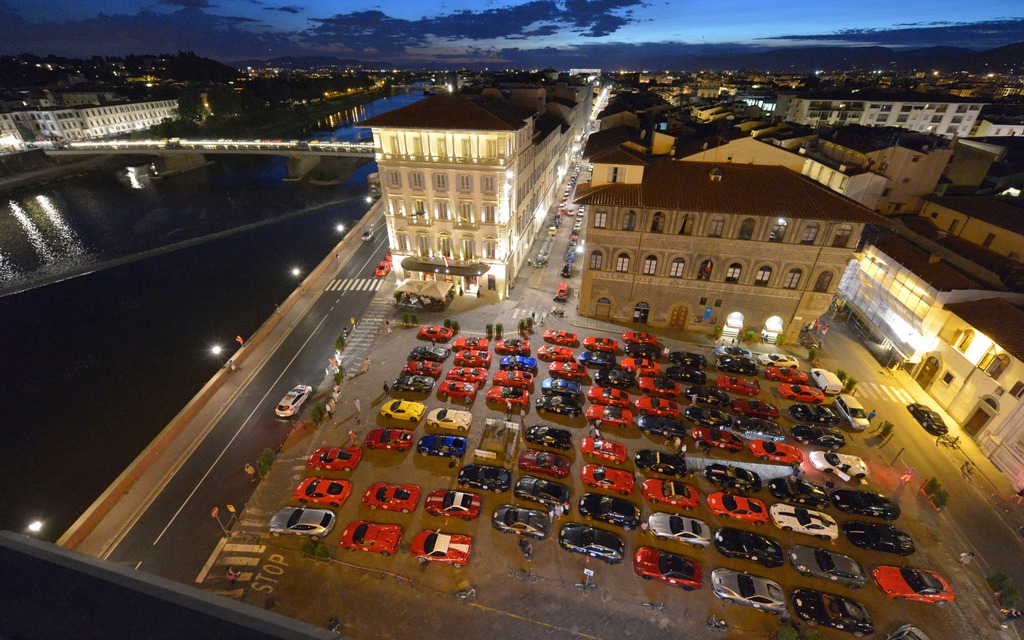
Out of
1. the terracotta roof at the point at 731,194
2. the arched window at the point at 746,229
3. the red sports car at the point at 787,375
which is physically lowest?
the red sports car at the point at 787,375

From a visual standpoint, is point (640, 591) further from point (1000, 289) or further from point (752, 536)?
point (1000, 289)

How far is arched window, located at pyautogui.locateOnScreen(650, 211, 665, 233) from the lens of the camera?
41.0 metres

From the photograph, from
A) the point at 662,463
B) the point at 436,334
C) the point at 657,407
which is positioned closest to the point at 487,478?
the point at 662,463

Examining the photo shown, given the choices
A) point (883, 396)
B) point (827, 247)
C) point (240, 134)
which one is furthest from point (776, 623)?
point (240, 134)

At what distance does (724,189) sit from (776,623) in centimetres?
3489

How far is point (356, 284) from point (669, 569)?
156 ft

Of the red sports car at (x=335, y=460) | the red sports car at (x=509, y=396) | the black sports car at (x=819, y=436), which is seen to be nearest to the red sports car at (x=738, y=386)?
the black sports car at (x=819, y=436)

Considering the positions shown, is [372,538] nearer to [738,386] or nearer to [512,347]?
[512,347]

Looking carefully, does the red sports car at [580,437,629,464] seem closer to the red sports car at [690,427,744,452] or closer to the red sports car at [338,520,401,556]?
the red sports car at [690,427,744,452]

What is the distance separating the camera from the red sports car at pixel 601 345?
1694 inches

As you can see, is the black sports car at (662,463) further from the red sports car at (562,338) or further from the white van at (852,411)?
the white van at (852,411)

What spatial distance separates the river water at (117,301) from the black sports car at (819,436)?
55.6 metres

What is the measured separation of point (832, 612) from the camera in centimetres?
2241

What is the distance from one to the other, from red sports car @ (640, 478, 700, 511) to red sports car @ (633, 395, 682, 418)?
276 inches
